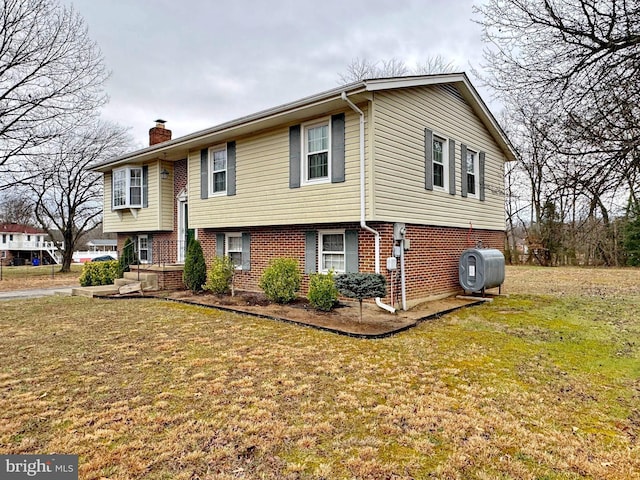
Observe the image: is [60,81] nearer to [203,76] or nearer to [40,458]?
[203,76]

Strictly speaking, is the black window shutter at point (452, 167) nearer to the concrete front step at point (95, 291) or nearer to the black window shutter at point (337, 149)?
the black window shutter at point (337, 149)

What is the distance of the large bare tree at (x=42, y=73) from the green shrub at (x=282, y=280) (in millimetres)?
12480

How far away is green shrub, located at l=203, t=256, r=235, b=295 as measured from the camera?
10719 mm

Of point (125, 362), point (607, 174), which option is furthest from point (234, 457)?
point (607, 174)

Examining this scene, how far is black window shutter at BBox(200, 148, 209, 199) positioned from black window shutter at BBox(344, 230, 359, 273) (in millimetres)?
5145

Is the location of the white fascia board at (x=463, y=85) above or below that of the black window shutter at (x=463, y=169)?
above

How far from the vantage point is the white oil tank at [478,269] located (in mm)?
10133

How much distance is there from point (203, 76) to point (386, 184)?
14.0 m

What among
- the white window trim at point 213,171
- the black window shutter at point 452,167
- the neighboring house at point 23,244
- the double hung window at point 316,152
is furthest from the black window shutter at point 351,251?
the neighboring house at point 23,244

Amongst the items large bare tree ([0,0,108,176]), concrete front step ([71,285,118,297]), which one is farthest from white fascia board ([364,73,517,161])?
large bare tree ([0,0,108,176])

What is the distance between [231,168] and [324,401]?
8502mm

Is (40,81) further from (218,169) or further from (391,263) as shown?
(391,263)

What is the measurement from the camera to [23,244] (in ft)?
180

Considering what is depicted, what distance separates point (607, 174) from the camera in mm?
5184
